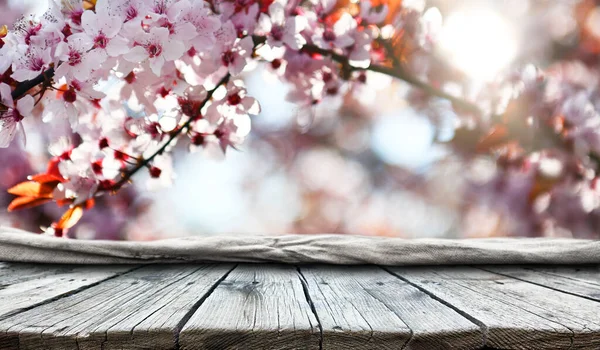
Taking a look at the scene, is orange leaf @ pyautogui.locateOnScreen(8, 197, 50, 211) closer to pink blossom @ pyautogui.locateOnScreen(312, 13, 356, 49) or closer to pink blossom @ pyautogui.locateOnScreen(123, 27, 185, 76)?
pink blossom @ pyautogui.locateOnScreen(123, 27, 185, 76)

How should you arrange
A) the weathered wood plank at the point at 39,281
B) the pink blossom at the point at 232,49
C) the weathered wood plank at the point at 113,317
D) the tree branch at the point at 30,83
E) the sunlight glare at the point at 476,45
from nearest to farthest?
the weathered wood plank at the point at 113,317 < the weathered wood plank at the point at 39,281 < the tree branch at the point at 30,83 < the pink blossom at the point at 232,49 < the sunlight glare at the point at 476,45

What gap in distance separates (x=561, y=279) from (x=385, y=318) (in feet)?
1.50

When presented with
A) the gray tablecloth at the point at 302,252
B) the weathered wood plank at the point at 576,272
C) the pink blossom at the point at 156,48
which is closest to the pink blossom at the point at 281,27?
the pink blossom at the point at 156,48

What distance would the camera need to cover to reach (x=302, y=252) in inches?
38.8

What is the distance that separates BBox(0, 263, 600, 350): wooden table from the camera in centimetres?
55

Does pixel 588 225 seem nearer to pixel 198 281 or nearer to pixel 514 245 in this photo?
pixel 514 245

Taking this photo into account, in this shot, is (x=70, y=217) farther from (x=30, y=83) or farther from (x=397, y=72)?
(x=397, y=72)

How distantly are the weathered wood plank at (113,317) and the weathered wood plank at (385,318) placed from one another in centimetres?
17

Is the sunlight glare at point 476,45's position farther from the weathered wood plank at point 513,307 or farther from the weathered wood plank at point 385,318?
the weathered wood plank at point 385,318

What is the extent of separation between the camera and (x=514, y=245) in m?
1.04

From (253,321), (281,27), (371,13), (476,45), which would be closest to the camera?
(253,321)

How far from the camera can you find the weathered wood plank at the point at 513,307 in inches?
22.5

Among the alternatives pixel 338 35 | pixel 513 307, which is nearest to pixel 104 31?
pixel 338 35

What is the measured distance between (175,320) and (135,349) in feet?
0.17
